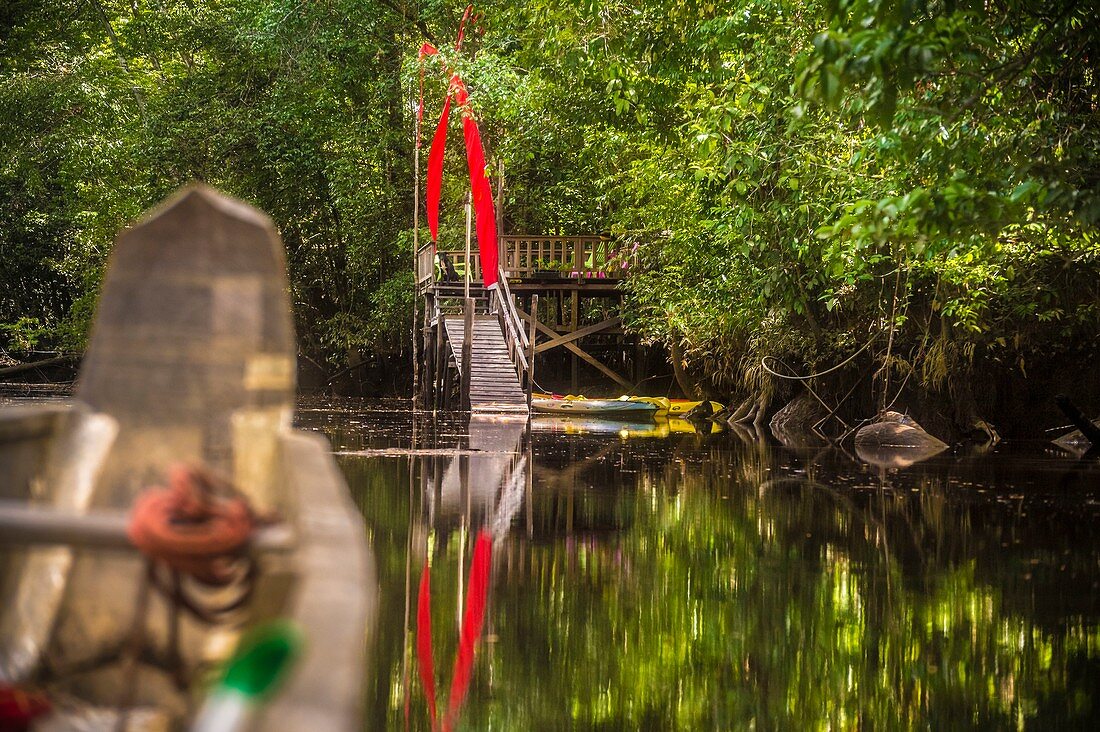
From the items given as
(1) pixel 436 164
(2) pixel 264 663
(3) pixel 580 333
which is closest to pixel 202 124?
(1) pixel 436 164

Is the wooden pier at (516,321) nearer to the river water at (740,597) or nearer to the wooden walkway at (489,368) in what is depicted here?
the wooden walkway at (489,368)

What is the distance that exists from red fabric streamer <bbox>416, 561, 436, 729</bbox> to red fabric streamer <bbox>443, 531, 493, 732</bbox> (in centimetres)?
6

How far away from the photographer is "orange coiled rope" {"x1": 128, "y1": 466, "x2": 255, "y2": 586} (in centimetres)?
212

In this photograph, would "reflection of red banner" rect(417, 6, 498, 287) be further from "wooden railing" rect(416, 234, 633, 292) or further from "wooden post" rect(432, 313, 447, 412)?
"wooden railing" rect(416, 234, 633, 292)

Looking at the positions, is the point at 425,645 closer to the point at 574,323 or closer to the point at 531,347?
the point at 531,347

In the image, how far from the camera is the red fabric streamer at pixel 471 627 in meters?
4.37

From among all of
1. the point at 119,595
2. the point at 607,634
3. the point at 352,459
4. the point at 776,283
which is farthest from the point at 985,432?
the point at 119,595

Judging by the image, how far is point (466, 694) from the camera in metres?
4.46

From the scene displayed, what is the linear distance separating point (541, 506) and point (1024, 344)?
39.7 ft

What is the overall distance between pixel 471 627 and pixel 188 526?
11.1 ft

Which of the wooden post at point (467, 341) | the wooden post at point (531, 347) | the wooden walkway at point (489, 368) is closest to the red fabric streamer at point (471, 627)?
the wooden walkway at point (489, 368)

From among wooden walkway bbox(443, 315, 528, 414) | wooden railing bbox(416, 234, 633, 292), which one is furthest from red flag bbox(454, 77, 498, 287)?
wooden railing bbox(416, 234, 633, 292)

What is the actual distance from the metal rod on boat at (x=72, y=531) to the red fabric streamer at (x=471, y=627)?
7.02 feet

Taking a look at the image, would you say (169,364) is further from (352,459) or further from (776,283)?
(776,283)
